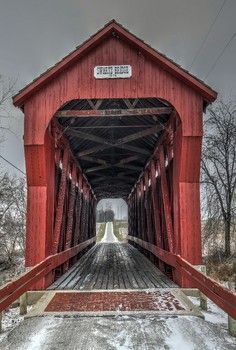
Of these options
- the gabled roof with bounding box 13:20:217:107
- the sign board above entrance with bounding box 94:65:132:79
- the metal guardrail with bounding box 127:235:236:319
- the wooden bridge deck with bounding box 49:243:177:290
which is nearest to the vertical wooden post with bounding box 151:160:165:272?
the wooden bridge deck with bounding box 49:243:177:290

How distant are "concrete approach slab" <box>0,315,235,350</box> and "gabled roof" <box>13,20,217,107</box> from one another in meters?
4.71

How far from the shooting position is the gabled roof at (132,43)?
7875mm

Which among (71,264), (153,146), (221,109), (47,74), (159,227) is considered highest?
(221,109)

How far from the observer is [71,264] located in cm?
1260

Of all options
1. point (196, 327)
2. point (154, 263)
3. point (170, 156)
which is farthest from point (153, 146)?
point (196, 327)

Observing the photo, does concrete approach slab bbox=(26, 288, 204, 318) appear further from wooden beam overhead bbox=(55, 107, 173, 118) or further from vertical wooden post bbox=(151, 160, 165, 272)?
wooden beam overhead bbox=(55, 107, 173, 118)

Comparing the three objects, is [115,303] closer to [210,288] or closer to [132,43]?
[210,288]

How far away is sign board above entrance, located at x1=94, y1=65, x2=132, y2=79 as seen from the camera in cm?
809

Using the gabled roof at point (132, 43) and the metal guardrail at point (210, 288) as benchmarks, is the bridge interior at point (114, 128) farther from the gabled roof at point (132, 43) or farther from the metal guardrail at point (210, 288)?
the metal guardrail at point (210, 288)

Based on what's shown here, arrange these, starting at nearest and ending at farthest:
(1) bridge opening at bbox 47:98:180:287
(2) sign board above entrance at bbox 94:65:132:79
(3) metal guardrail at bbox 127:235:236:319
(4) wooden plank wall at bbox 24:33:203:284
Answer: (3) metal guardrail at bbox 127:235:236:319 < (4) wooden plank wall at bbox 24:33:203:284 < (2) sign board above entrance at bbox 94:65:132:79 < (1) bridge opening at bbox 47:98:180:287

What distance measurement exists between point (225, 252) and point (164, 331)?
10.0m

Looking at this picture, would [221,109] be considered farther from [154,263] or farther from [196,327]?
[196,327]

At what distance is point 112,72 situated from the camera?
812 centimetres

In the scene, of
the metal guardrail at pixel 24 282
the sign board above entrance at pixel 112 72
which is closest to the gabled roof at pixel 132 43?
the sign board above entrance at pixel 112 72
